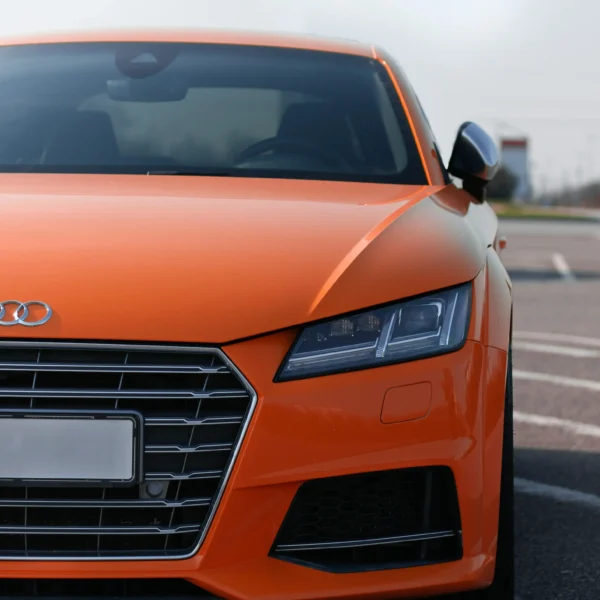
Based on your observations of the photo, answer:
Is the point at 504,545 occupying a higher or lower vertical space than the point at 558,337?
higher

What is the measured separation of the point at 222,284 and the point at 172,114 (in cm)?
151

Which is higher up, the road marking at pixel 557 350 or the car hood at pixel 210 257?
the car hood at pixel 210 257

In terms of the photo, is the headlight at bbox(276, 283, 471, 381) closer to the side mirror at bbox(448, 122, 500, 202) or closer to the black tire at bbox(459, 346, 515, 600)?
the black tire at bbox(459, 346, 515, 600)

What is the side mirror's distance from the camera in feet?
11.9

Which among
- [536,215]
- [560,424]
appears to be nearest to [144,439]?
[560,424]

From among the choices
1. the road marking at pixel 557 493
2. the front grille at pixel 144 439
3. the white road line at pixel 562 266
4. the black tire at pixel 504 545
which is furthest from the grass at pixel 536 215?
the front grille at pixel 144 439

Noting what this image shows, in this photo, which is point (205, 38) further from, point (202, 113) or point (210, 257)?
point (210, 257)

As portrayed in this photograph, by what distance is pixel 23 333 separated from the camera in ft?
7.39

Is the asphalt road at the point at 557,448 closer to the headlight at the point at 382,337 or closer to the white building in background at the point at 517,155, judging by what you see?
the headlight at the point at 382,337

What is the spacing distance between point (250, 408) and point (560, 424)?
3.59 meters

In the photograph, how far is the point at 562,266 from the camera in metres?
18.0

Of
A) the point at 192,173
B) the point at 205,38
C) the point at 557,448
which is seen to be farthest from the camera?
the point at 557,448

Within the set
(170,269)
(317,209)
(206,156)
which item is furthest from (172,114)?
(170,269)

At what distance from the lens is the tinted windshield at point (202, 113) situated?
3561 mm
